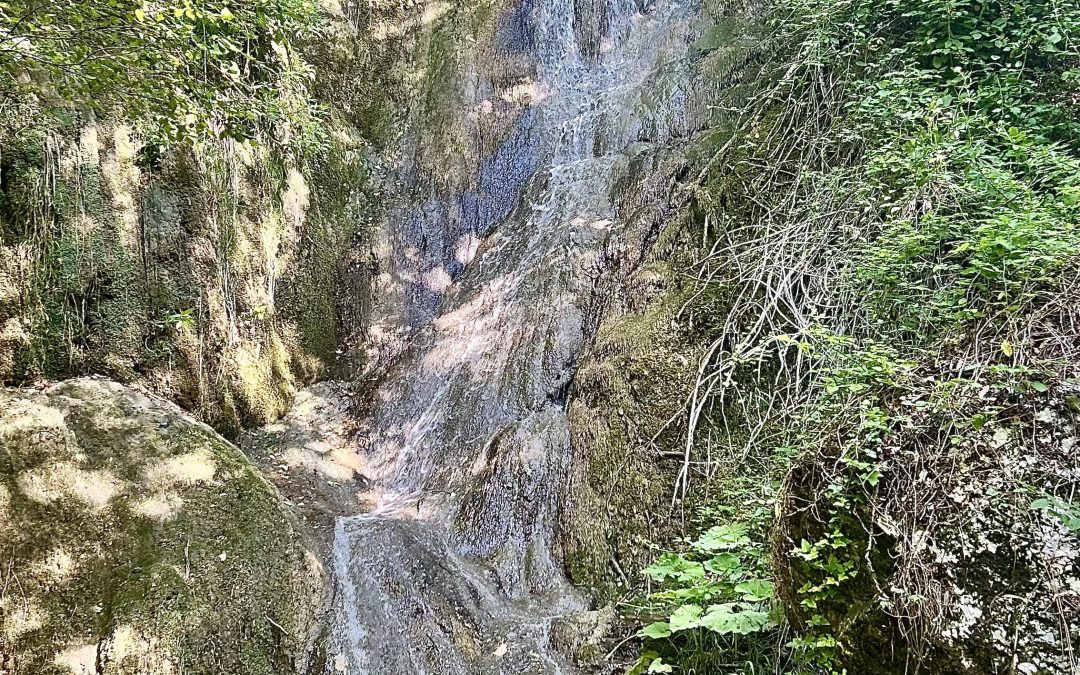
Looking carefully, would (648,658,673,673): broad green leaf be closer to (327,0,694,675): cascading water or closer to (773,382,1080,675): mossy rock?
(773,382,1080,675): mossy rock

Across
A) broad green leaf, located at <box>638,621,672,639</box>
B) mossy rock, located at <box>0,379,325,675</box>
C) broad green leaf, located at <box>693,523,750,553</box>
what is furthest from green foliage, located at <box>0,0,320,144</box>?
broad green leaf, located at <box>638,621,672,639</box>

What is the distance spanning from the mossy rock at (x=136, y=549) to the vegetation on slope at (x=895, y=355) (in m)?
2.40

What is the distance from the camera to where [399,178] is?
8469mm

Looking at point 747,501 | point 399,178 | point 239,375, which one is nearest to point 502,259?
point 399,178

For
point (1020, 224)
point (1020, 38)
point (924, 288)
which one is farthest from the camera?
point (1020, 38)

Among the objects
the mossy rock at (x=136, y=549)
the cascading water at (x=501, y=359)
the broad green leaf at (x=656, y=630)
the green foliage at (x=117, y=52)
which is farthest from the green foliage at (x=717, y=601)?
the green foliage at (x=117, y=52)

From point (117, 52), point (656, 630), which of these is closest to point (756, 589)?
point (656, 630)

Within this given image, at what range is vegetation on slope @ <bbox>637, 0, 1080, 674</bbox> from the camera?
2.05 meters

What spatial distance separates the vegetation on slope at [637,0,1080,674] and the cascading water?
51.7 inches

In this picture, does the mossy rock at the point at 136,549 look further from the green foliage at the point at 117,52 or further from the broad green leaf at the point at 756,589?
the broad green leaf at the point at 756,589

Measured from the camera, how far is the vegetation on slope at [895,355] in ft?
6.73

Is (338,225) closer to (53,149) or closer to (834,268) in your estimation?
(53,149)

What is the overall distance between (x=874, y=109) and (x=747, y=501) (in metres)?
3.00

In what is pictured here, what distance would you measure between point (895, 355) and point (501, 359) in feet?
12.9
